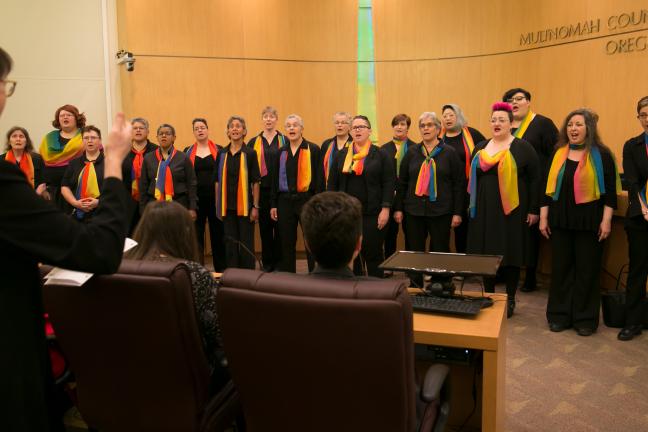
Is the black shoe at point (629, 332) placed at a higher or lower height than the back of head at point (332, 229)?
lower

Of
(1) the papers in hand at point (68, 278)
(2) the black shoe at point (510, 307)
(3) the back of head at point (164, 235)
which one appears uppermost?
(3) the back of head at point (164, 235)

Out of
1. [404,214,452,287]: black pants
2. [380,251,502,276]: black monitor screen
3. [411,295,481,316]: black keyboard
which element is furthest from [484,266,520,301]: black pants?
[411,295,481,316]: black keyboard

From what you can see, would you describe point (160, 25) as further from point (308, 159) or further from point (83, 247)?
point (83, 247)

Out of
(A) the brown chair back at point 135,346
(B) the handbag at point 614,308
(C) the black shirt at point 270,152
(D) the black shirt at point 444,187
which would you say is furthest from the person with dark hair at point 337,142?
(A) the brown chair back at point 135,346

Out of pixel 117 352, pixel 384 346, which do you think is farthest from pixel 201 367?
pixel 384 346

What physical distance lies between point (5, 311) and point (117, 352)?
0.55 meters

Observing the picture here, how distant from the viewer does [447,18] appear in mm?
6742

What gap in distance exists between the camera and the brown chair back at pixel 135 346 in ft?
5.03

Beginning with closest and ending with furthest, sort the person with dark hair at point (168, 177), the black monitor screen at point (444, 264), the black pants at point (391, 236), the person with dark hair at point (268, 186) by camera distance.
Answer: the black monitor screen at point (444, 264) → the person with dark hair at point (168, 177) → the black pants at point (391, 236) → the person with dark hair at point (268, 186)

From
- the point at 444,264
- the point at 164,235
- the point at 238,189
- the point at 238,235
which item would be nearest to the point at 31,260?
the point at 164,235

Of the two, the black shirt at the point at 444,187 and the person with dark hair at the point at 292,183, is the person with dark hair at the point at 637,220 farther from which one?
the person with dark hair at the point at 292,183

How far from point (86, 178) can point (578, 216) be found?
3.64 meters

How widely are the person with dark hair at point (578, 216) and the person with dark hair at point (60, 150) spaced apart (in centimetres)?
380

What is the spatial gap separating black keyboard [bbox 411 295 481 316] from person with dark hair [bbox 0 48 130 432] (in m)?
1.24
